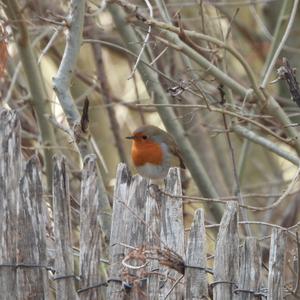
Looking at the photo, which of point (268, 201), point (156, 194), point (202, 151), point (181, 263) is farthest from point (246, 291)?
point (268, 201)

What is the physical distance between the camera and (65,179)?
10.7 feet

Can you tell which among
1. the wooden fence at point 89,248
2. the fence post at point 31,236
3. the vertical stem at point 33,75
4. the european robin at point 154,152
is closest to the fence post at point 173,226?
the wooden fence at point 89,248

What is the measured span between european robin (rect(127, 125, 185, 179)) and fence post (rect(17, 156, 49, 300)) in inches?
94.7

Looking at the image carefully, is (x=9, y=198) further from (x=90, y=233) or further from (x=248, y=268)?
Answer: (x=248, y=268)

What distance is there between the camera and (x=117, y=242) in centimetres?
335

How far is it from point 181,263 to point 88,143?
3.66 ft

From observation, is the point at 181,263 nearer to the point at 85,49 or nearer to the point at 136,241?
the point at 136,241

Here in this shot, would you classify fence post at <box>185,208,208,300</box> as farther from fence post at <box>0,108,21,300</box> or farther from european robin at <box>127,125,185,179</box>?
european robin at <box>127,125,185,179</box>

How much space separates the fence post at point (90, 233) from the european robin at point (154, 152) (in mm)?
2372

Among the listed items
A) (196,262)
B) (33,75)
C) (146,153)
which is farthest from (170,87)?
(196,262)

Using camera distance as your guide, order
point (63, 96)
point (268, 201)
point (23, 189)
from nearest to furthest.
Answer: point (23, 189)
point (63, 96)
point (268, 201)

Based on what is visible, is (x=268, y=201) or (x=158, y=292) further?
(x=268, y=201)

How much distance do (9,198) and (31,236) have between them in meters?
0.16

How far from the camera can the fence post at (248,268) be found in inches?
129
